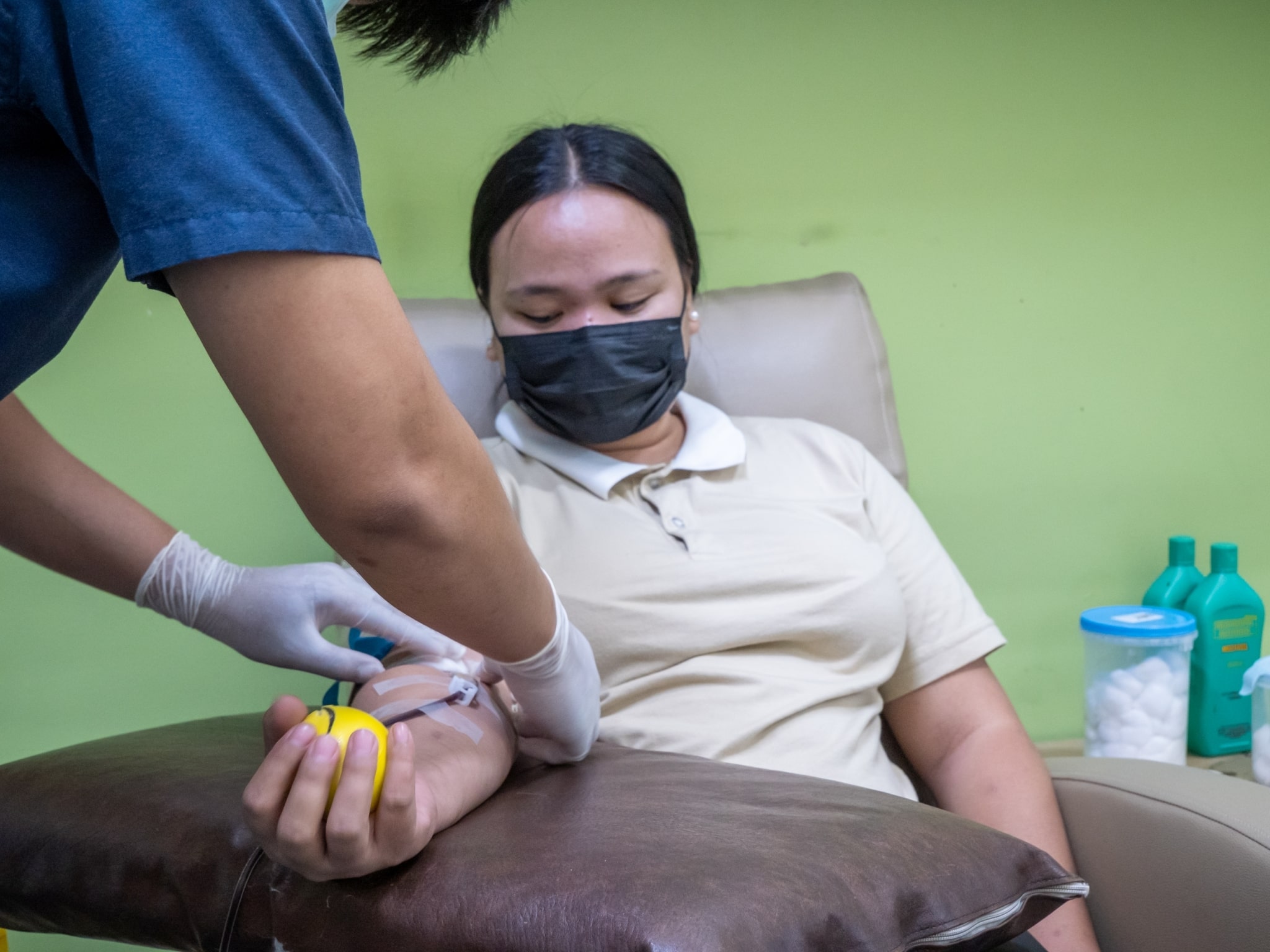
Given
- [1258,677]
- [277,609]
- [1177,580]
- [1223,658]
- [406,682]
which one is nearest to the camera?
[406,682]

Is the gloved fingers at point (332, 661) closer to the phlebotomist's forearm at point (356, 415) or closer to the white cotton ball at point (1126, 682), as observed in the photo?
the phlebotomist's forearm at point (356, 415)

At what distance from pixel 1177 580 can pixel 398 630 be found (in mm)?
1413

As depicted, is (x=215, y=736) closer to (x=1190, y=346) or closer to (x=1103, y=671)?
(x=1103, y=671)

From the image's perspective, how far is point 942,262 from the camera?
1.90 m

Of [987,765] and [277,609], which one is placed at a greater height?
[277,609]

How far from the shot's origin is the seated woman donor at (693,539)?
115 centimetres

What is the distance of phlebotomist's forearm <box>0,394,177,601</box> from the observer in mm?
980

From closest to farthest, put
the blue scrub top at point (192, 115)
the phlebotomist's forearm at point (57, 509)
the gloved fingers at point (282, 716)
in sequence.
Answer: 1. the blue scrub top at point (192, 115)
2. the gloved fingers at point (282, 716)
3. the phlebotomist's forearm at point (57, 509)

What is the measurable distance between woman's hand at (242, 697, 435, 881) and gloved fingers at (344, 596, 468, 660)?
16.4 inches

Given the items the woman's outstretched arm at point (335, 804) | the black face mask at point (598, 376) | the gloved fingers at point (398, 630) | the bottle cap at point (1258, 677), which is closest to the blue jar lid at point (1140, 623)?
the bottle cap at point (1258, 677)

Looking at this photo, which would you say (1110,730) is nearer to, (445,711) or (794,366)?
(794,366)

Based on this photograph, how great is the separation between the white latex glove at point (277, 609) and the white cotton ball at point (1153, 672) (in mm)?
1108

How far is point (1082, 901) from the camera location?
1.07 metres

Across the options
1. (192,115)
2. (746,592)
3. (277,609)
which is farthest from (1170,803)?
(192,115)
